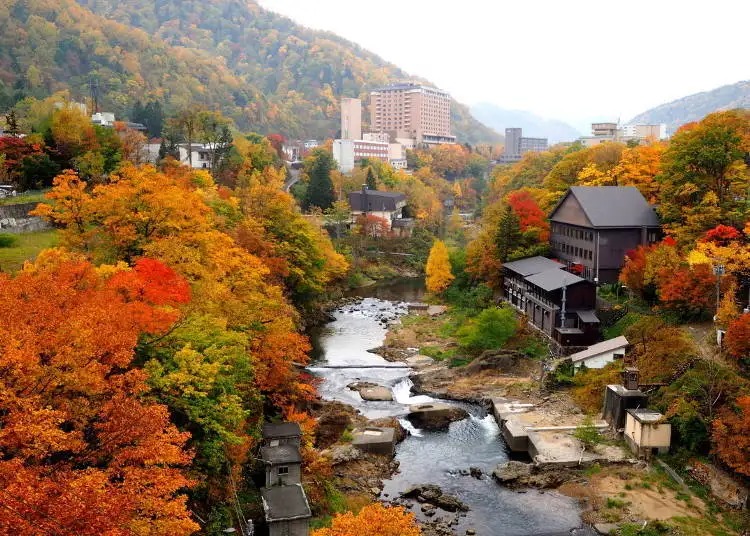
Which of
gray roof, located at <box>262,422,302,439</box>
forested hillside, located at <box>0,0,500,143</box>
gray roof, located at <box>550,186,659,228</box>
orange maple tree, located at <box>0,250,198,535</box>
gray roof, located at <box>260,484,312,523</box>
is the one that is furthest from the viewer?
forested hillside, located at <box>0,0,500,143</box>

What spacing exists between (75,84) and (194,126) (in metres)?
46.6

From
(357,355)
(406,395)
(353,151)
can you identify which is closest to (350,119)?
(353,151)

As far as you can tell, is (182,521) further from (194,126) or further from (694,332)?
A: (194,126)

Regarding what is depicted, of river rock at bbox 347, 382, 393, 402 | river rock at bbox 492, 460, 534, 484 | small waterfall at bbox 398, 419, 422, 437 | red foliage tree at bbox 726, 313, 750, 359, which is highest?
red foliage tree at bbox 726, 313, 750, 359

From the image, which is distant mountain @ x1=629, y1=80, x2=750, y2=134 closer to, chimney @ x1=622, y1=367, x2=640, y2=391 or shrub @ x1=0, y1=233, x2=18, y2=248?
chimney @ x1=622, y1=367, x2=640, y2=391

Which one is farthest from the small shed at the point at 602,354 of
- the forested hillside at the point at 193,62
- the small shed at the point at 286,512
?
the forested hillside at the point at 193,62

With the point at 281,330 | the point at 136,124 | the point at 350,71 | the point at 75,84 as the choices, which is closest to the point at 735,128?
the point at 281,330

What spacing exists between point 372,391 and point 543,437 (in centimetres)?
831

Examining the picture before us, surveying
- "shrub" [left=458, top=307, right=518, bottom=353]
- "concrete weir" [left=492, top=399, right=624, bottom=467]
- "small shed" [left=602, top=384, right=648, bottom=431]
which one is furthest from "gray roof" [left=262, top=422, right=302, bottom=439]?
"shrub" [left=458, top=307, right=518, bottom=353]

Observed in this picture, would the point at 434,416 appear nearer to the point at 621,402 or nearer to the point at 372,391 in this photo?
the point at 372,391

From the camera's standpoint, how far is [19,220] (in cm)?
2716

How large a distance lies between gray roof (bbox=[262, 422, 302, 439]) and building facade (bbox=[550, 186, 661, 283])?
21.0 metres

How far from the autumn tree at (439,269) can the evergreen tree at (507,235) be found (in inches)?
217

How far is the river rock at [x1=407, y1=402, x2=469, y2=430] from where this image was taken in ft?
81.6
